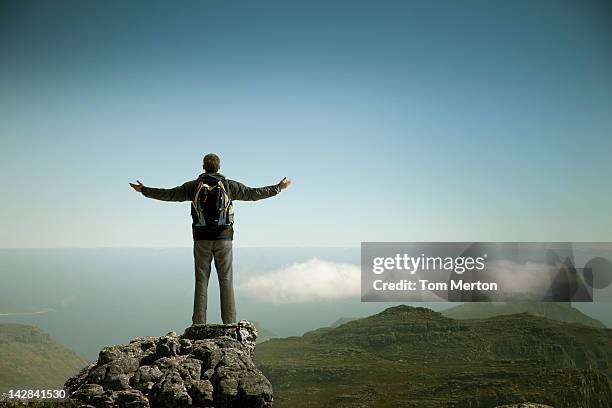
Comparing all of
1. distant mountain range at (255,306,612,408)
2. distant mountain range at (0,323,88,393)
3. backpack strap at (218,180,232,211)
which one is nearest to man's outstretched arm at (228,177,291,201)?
backpack strap at (218,180,232,211)

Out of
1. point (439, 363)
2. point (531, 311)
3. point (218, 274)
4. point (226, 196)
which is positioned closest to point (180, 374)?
point (218, 274)

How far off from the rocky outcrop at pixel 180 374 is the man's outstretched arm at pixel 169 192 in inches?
79.8

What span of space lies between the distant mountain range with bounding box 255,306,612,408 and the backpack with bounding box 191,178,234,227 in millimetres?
24334

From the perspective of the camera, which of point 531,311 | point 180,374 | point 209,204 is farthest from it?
point 531,311

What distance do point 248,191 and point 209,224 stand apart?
0.80m

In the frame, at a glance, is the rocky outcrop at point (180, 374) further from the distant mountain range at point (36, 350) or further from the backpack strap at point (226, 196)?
the distant mountain range at point (36, 350)

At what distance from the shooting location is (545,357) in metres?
54.5

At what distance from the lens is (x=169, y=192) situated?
8.30 m

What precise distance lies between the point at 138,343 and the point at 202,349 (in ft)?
3.42

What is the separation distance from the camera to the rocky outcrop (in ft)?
21.5

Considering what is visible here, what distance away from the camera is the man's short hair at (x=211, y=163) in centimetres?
828

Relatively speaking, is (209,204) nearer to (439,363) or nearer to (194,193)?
(194,193)

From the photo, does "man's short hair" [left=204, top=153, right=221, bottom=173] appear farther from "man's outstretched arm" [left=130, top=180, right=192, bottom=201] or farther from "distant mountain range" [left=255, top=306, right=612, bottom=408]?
"distant mountain range" [left=255, top=306, right=612, bottom=408]

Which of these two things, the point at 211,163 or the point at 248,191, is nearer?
the point at 211,163
